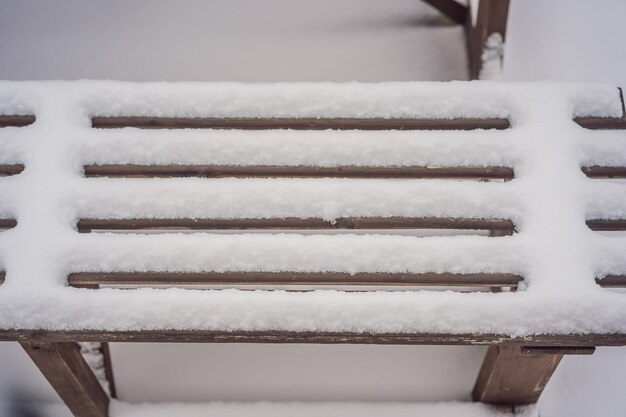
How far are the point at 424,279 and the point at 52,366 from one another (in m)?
1.59

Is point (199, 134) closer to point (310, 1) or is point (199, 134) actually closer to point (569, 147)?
point (569, 147)

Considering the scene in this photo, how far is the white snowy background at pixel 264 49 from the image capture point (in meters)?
3.14

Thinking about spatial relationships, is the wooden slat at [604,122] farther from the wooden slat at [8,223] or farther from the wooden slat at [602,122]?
the wooden slat at [8,223]

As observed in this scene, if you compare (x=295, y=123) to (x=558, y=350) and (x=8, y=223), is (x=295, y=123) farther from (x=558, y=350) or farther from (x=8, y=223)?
(x=558, y=350)

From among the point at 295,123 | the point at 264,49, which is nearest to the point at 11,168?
the point at 295,123

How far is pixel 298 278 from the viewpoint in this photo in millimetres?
2178

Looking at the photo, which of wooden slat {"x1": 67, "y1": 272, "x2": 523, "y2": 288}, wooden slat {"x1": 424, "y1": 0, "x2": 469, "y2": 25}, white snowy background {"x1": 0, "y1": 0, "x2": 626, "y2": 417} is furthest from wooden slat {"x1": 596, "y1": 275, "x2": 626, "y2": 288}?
wooden slat {"x1": 424, "y1": 0, "x2": 469, "y2": 25}

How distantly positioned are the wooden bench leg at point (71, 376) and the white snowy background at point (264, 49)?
0.92ft

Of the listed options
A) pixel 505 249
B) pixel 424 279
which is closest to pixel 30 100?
pixel 424 279

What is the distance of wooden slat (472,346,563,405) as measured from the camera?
97.0 inches

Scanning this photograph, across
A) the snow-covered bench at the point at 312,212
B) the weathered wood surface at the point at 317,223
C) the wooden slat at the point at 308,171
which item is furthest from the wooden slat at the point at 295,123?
the weathered wood surface at the point at 317,223

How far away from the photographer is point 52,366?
95.5 inches

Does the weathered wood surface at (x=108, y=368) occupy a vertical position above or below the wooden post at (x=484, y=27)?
below

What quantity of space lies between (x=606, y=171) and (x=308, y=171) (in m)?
1.20
